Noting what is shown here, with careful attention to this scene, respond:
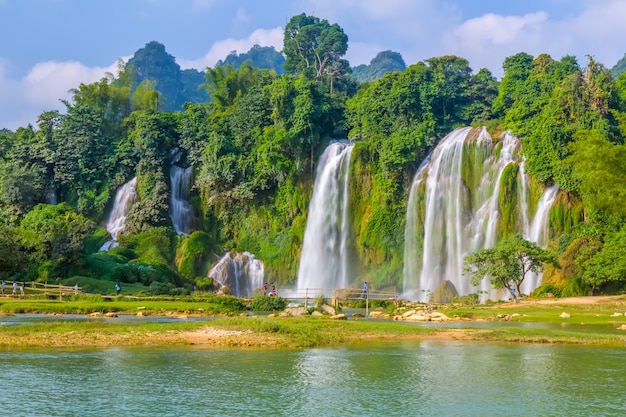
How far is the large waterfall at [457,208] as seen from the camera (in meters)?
55.0

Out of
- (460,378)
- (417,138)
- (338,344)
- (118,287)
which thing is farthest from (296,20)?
(460,378)

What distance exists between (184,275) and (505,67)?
3515 cm

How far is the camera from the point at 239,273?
216 feet

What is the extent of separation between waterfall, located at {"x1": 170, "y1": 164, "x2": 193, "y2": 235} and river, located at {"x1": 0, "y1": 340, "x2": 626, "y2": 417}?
161ft

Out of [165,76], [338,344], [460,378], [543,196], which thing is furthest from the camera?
[165,76]

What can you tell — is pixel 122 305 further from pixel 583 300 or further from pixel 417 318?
pixel 583 300

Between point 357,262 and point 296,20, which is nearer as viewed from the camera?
point 357,262

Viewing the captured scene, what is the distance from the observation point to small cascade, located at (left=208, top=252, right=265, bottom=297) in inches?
2542

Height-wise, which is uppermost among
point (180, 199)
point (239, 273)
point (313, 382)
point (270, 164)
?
point (270, 164)

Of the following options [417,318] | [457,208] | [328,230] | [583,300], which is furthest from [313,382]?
[328,230]

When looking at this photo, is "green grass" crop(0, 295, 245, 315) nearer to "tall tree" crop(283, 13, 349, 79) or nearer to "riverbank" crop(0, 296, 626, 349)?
"riverbank" crop(0, 296, 626, 349)

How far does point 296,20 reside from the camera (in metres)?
94.7

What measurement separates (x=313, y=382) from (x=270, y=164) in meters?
51.3

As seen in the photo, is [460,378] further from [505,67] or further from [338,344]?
[505,67]
